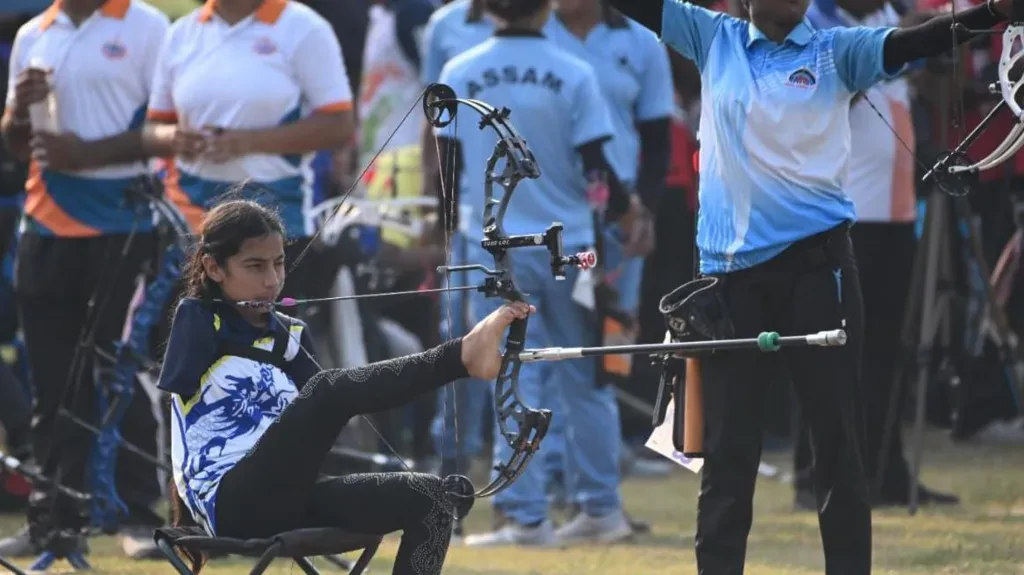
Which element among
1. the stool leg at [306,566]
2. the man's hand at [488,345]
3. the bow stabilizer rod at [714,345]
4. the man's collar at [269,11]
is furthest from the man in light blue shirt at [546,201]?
the bow stabilizer rod at [714,345]

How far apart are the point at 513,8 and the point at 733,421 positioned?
274 cm

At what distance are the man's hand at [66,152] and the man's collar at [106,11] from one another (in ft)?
1.52

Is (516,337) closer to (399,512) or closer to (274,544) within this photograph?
(399,512)

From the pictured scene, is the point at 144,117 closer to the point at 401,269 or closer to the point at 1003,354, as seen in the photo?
the point at 401,269

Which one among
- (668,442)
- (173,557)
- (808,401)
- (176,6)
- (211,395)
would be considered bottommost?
(173,557)

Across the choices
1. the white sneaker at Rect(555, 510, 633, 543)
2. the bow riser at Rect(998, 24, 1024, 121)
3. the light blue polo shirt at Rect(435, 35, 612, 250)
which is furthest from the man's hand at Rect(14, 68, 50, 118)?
the bow riser at Rect(998, 24, 1024, 121)

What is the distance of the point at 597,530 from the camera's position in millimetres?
7852

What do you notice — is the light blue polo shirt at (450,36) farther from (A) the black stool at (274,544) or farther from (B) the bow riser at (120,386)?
(A) the black stool at (274,544)

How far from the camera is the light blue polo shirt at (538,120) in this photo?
25.4 ft

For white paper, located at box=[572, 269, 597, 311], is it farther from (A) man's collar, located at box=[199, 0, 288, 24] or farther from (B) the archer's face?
(B) the archer's face

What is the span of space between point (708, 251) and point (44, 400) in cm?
298

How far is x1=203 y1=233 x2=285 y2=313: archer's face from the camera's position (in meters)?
5.25

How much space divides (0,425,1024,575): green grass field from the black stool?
1.92 metres

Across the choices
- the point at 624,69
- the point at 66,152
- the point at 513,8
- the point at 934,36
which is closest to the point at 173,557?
the point at 934,36
